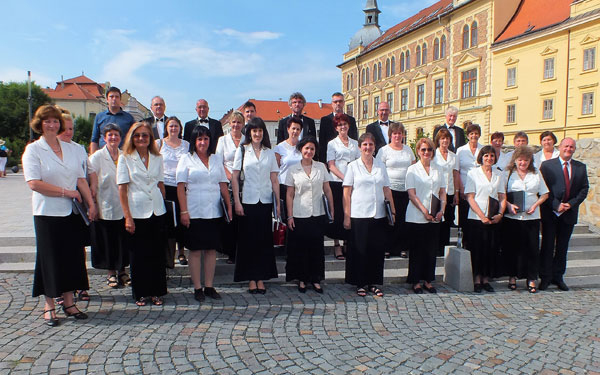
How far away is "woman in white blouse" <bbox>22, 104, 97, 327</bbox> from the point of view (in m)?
4.53

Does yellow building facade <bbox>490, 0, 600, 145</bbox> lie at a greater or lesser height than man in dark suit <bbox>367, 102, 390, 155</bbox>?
greater

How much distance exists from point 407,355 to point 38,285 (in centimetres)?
382

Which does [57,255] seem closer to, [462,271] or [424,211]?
[424,211]

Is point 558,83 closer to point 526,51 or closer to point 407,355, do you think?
point 526,51

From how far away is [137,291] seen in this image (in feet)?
17.0

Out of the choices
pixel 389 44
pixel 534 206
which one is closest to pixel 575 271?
pixel 534 206

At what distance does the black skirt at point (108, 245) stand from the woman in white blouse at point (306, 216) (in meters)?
2.12

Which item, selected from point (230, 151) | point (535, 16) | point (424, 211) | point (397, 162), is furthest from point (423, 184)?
point (535, 16)

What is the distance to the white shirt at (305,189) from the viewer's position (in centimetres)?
578

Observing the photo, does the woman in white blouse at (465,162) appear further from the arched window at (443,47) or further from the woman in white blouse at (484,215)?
the arched window at (443,47)

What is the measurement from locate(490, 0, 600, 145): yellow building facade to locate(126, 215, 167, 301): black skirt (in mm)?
31743

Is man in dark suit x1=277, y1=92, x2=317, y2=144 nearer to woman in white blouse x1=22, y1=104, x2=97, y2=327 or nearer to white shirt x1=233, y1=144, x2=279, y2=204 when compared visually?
white shirt x1=233, y1=144, x2=279, y2=204

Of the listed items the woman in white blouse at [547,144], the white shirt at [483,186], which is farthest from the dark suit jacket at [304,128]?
the woman in white blouse at [547,144]

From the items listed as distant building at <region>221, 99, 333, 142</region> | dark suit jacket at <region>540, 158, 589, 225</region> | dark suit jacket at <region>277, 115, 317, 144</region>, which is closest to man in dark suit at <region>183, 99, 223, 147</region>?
dark suit jacket at <region>277, 115, 317, 144</region>
